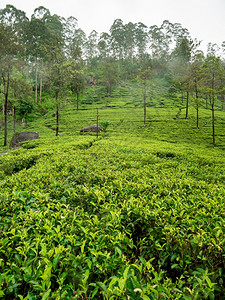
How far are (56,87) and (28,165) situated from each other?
46.5 ft

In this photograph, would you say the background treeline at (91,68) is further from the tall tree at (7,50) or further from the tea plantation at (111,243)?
the tea plantation at (111,243)

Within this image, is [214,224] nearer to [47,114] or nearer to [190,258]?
[190,258]

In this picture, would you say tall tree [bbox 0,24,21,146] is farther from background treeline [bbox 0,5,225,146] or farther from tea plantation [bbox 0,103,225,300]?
tea plantation [bbox 0,103,225,300]

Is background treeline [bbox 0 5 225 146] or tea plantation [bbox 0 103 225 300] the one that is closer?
tea plantation [bbox 0 103 225 300]

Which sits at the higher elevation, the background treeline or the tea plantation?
the background treeline

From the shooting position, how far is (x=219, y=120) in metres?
30.3

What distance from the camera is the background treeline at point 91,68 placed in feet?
62.2

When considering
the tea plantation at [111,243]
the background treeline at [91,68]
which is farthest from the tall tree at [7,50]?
the tea plantation at [111,243]

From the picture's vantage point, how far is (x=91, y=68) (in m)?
66.9

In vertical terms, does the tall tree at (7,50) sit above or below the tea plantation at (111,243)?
above

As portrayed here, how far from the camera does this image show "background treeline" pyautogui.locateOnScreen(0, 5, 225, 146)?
19.0 meters

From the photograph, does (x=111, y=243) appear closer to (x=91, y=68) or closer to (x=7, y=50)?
(x=7, y=50)

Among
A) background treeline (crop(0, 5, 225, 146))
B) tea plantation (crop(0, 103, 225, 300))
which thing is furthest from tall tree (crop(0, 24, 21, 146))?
tea plantation (crop(0, 103, 225, 300))

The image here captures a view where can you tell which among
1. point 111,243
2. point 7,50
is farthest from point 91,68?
point 111,243
